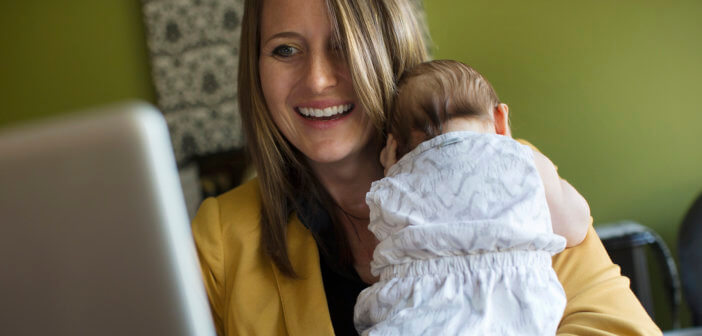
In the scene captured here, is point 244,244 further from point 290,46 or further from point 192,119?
point 192,119

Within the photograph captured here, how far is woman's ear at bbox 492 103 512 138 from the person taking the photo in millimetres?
1163

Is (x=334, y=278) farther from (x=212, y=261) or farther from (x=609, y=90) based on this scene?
(x=609, y=90)

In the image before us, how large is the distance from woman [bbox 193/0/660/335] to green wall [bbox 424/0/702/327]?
162cm

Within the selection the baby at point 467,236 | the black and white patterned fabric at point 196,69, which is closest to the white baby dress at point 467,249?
the baby at point 467,236

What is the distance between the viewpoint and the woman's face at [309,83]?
125cm

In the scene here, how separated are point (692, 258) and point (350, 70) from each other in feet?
5.22

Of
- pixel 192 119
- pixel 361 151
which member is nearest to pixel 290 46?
pixel 361 151

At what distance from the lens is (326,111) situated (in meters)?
1.30

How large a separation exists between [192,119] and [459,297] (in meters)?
2.99

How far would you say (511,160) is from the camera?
0.99 meters

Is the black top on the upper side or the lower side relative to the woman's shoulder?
lower

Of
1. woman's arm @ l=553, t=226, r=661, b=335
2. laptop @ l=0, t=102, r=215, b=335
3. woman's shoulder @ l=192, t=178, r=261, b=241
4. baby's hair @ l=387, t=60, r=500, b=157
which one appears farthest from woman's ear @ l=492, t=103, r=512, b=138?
laptop @ l=0, t=102, r=215, b=335

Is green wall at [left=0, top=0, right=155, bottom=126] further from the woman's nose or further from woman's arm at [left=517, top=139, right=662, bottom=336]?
woman's arm at [left=517, top=139, right=662, bottom=336]

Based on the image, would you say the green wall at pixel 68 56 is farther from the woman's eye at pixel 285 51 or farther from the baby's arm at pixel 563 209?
the baby's arm at pixel 563 209
